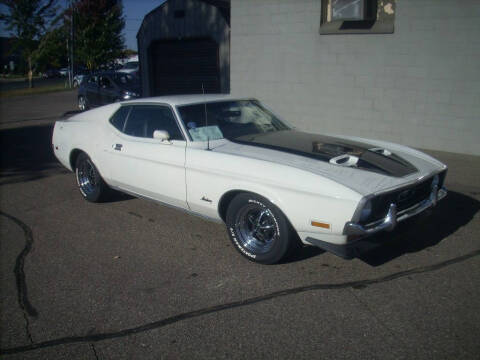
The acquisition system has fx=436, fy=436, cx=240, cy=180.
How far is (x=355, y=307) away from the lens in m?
3.10

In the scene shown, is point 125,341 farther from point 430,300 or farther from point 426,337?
point 430,300

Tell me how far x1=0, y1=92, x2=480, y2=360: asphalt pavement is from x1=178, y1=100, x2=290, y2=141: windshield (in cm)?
105

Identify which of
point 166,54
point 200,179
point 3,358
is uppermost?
point 166,54

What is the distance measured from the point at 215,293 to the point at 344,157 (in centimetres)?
159

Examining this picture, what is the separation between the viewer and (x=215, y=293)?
10.9ft

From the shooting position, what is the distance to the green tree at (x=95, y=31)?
1061 inches

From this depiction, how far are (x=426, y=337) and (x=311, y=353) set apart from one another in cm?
75

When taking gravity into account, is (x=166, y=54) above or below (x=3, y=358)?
above

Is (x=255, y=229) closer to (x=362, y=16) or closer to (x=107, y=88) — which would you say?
(x=362, y=16)

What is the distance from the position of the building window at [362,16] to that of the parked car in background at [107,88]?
8.49 meters

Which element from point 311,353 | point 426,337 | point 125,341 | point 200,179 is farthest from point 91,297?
point 426,337

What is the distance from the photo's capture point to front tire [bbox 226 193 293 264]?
11.7ft

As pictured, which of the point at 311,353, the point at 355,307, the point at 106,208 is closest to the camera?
the point at 311,353

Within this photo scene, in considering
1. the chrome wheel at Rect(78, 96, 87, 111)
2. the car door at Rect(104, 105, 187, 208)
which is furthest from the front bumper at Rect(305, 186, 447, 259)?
the chrome wheel at Rect(78, 96, 87, 111)
